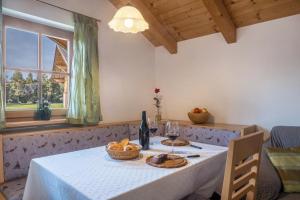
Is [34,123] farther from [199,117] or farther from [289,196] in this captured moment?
[289,196]

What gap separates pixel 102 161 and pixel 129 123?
154 centimetres

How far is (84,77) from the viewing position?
253 centimetres

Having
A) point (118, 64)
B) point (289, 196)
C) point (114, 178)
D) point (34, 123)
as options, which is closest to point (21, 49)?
point (34, 123)

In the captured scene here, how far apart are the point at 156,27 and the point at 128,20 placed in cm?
151

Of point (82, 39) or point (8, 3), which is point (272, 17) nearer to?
point (82, 39)

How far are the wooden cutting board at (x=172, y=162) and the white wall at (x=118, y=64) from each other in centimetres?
171

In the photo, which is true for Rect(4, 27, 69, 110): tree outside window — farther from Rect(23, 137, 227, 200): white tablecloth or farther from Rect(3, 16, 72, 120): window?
Rect(23, 137, 227, 200): white tablecloth

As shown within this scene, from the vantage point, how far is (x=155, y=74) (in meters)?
3.71

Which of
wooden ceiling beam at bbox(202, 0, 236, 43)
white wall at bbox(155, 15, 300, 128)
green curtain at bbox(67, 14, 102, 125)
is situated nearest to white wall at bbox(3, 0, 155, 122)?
green curtain at bbox(67, 14, 102, 125)

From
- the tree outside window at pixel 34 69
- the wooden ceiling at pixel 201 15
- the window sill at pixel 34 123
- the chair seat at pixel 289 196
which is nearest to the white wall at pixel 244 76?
the wooden ceiling at pixel 201 15

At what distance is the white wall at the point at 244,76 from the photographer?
2391mm

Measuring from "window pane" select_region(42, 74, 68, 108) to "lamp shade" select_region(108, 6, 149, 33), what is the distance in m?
1.23

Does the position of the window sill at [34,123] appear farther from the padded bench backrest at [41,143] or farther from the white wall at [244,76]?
the white wall at [244,76]

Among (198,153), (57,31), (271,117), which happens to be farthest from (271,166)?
(57,31)
